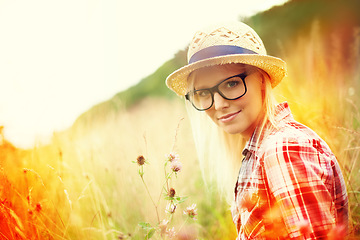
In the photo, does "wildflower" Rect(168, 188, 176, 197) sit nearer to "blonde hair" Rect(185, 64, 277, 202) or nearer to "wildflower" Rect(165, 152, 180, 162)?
"wildflower" Rect(165, 152, 180, 162)

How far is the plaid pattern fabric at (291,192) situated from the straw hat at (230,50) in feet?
1.19

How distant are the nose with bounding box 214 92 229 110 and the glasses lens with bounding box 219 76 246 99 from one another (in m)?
0.03

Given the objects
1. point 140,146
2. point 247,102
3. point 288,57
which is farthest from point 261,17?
point 247,102

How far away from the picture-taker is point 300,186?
1049mm

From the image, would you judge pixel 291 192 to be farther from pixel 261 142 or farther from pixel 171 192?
pixel 171 192

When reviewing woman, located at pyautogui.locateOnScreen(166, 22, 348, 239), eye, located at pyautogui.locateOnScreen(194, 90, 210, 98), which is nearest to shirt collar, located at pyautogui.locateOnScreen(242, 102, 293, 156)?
woman, located at pyautogui.locateOnScreen(166, 22, 348, 239)

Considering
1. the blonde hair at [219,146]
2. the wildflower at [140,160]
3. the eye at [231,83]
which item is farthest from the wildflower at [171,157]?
the blonde hair at [219,146]

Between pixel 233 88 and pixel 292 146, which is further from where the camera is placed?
pixel 233 88

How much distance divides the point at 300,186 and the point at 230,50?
829 millimetres

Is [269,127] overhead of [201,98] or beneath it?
beneath

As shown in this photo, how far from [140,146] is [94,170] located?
1.80 feet

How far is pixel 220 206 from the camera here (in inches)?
116

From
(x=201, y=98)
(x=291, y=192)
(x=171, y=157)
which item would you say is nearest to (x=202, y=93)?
(x=201, y=98)

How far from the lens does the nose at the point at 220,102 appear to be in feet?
5.28
